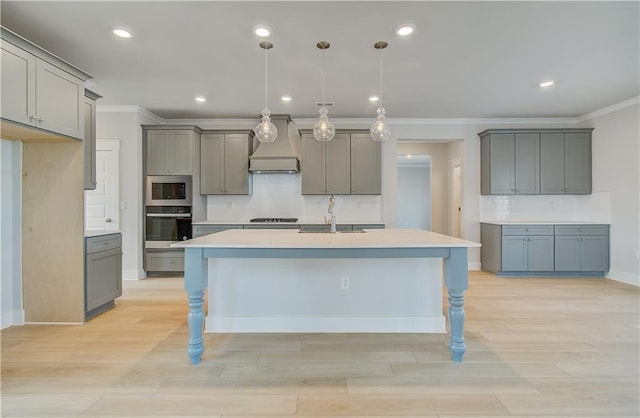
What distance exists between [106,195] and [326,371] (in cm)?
443

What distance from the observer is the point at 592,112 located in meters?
5.09

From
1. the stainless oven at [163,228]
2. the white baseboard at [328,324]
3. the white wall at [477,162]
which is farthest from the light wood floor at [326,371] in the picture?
the white wall at [477,162]

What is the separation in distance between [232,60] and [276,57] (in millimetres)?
463

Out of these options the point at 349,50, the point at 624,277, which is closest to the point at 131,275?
the point at 349,50

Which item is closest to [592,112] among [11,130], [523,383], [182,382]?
[523,383]

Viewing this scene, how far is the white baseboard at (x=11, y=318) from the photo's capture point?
9.68 feet

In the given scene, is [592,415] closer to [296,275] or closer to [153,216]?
[296,275]

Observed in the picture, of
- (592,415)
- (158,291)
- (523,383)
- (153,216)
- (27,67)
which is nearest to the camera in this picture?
(592,415)

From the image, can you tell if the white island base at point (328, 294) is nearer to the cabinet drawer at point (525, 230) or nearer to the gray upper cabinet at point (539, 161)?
the cabinet drawer at point (525, 230)

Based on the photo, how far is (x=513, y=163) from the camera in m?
5.21

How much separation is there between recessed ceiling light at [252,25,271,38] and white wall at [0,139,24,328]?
2570 millimetres

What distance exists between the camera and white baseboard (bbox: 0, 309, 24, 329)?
295 centimetres

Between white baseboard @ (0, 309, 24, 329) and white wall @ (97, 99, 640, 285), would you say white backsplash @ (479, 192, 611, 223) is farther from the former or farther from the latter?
white baseboard @ (0, 309, 24, 329)

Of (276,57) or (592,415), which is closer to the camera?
(592,415)
